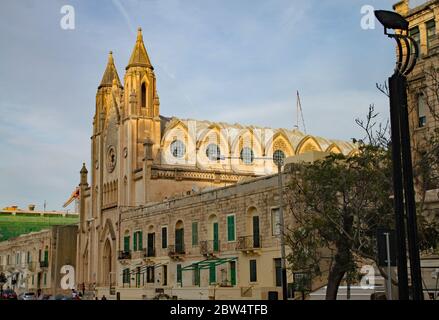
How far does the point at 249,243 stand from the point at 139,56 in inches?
1311

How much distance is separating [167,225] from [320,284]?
17499 mm

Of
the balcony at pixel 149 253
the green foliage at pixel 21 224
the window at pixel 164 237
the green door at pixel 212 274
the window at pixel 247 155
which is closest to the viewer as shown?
the green door at pixel 212 274

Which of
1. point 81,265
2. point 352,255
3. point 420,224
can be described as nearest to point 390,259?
point 420,224

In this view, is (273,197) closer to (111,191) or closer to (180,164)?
(180,164)

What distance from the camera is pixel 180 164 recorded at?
66.6 meters

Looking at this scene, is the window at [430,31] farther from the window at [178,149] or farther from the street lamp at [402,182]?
the window at [178,149]

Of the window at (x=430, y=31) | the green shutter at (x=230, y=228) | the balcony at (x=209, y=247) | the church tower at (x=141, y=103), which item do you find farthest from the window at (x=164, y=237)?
the window at (x=430, y=31)

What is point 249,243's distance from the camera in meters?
41.0

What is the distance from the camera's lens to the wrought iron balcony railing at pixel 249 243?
132 ft

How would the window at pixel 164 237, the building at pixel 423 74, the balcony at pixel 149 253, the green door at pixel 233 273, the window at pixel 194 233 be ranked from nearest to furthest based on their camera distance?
the building at pixel 423 74
the green door at pixel 233 273
the window at pixel 194 233
the window at pixel 164 237
the balcony at pixel 149 253

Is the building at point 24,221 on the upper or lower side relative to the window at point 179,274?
upper

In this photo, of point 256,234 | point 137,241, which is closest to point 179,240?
point 137,241

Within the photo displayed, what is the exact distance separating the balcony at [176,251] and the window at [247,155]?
2337 cm

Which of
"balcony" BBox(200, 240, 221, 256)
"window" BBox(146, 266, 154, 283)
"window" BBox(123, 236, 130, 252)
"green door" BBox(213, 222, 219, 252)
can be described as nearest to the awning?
"balcony" BBox(200, 240, 221, 256)
